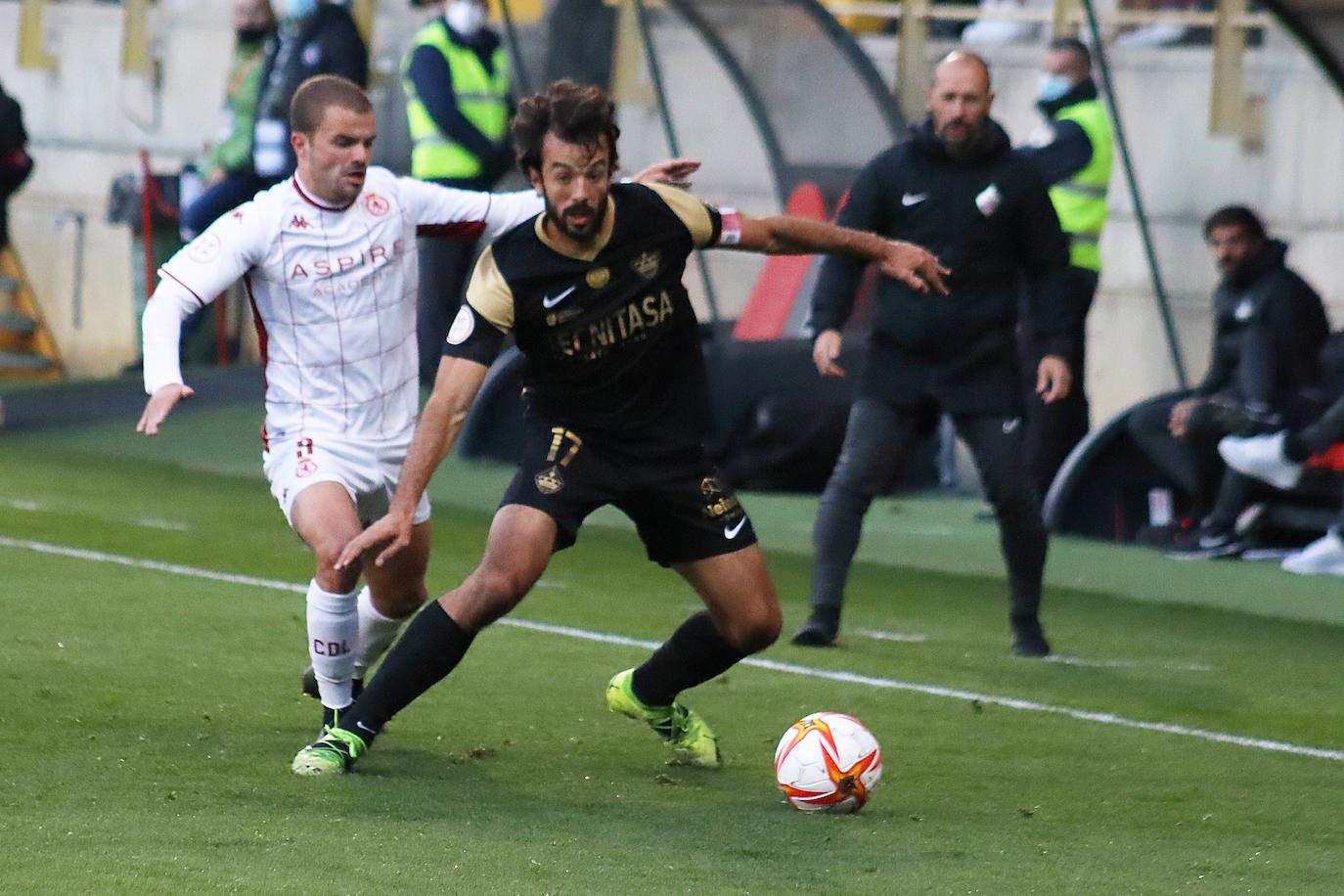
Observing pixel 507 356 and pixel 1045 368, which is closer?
pixel 1045 368

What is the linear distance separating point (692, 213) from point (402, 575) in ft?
3.92

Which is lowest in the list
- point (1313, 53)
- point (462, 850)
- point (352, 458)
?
point (462, 850)

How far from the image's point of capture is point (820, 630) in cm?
743

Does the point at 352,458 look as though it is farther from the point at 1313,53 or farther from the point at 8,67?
the point at 8,67

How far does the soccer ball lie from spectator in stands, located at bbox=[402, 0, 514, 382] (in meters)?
7.87

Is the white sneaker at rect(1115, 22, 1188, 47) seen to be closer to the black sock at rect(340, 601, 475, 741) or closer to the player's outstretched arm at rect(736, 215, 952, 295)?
the player's outstretched arm at rect(736, 215, 952, 295)

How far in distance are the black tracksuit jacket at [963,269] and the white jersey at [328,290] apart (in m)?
2.05

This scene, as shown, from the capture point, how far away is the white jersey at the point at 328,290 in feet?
17.8

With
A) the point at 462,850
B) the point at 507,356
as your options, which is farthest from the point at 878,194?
the point at 507,356

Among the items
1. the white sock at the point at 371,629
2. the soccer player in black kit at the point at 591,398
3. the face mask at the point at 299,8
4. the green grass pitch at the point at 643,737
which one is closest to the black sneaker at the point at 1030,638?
the green grass pitch at the point at 643,737

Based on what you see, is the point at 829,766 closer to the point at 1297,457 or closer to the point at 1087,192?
the point at 1297,457

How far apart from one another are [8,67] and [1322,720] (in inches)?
554

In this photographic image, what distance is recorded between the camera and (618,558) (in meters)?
9.40

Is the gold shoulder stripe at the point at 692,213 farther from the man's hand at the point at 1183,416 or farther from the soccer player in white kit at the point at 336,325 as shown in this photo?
the man's hand at the point at 1183,416
